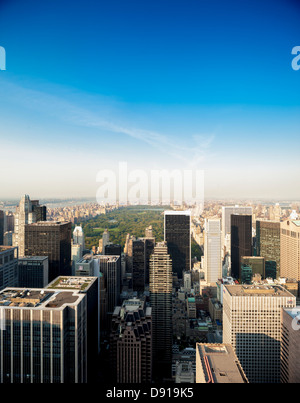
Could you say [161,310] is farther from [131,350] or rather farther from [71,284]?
[71,284]

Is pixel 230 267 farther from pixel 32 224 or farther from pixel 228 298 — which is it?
pixel 32 224

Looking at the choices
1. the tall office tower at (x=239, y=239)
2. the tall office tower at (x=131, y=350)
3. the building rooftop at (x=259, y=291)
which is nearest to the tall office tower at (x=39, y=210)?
the tall office tower at (x=131, y=350)

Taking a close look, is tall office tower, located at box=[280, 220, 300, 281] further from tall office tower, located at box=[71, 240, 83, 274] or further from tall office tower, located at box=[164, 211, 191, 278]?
tall office tower, located at box=[71, 240, 83, 274]

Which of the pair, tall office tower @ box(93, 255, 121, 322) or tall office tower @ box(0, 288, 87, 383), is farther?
tall office tower @ box(93, 255, 121, 322)

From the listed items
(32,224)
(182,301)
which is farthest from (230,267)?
(32,224)

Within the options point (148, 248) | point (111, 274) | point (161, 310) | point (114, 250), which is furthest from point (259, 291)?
point (148, 248)

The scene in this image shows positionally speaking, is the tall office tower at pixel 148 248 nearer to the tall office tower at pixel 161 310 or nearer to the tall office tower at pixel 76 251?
the tall office tower at pixel 161 310

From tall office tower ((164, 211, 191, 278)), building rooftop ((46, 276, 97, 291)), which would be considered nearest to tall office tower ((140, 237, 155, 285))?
tall office tower ((164, 211, 191, 278))
